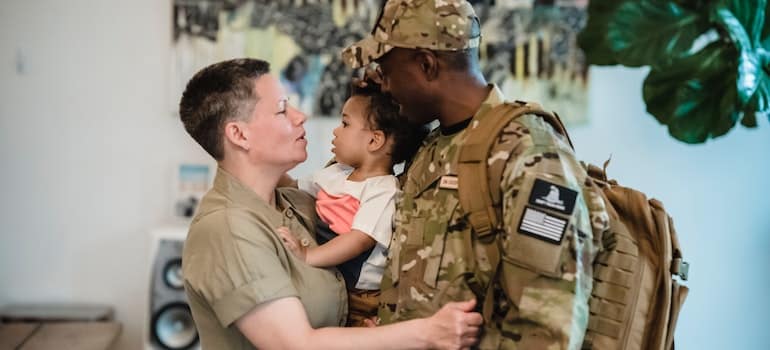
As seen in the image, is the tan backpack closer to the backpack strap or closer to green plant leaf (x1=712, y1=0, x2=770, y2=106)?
the backpack strap

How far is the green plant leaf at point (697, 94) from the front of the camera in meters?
1.39

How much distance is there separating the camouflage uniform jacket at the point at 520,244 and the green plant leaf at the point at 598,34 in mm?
156

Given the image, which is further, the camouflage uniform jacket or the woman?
the woman

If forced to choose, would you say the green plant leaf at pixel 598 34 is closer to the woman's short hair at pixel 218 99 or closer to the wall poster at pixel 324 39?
the woman's short hair at pixel 218 99

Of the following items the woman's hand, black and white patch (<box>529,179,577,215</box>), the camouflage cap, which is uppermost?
the camouflage cap

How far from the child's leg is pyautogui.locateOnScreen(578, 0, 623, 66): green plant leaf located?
2.11ft

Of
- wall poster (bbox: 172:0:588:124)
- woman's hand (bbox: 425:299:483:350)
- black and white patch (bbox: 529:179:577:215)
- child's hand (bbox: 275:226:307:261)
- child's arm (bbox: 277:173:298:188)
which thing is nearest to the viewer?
black and white patch (bbox: 529:179:577:215)

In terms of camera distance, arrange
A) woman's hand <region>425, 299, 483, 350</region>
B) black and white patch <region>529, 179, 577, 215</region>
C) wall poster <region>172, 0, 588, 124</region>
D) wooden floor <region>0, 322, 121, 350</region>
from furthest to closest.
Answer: wall poster <region>172, 0, 588, 124</region> → wooden floor <region>0, 322, 121, 350</region> → woman's hand <region>425, 299, 483, 350</region> → black and white patch <region>529, 179, 577, 215</region>

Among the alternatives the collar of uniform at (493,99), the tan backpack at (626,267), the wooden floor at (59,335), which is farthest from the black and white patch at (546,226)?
the wooden floor at (59,335)

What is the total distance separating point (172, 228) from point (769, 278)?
255 centimetres

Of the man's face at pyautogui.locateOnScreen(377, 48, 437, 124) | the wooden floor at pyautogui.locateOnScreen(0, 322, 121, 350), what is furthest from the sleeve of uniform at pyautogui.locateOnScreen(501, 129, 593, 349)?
the wooden floor at pyautogui.locateOnScreen(0, 322, 121, 350)

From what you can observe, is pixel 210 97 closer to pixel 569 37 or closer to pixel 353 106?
pixel 353 106

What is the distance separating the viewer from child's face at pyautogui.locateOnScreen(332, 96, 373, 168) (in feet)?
5.55

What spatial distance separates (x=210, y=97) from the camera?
1.63m
